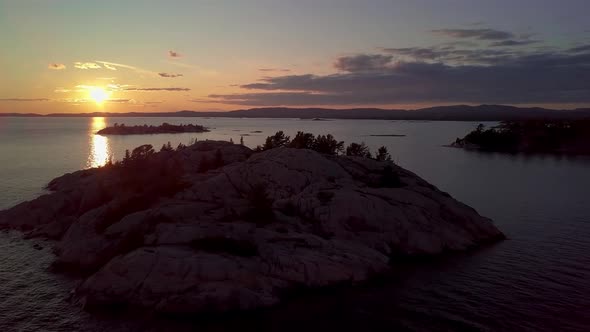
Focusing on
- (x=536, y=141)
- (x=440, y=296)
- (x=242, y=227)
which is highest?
(x=536, y=141)

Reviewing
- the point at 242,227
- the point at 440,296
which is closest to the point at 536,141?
the point at 440,296

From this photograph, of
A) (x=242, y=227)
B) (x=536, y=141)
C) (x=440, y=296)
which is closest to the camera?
(x=440, y=296)

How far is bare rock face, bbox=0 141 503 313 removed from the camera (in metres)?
29.6

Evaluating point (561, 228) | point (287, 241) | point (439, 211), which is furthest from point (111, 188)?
point (561, 228)

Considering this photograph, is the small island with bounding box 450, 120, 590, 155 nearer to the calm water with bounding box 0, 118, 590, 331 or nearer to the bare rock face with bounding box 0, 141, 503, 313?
the calm water with bounding box 0, 118, 590, 331

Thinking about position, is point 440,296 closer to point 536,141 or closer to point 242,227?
point 242,227

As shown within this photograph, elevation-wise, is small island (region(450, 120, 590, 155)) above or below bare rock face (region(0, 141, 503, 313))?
above

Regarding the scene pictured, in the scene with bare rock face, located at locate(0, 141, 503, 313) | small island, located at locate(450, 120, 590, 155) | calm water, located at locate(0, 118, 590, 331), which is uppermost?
small island, located at locate(450, 120, 590, 155)

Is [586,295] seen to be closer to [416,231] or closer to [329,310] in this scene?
[416,231]

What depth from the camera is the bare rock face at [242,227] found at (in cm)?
2960

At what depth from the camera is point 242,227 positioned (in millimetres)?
35375

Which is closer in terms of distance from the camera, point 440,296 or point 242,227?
point 440,296

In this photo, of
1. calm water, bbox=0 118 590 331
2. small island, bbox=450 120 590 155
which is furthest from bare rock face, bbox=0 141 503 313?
small island, bbox=450 120 590 155

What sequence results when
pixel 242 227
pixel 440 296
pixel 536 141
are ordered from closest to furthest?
pixel 440 296 → pixel 242 227 → pixel 536 141
